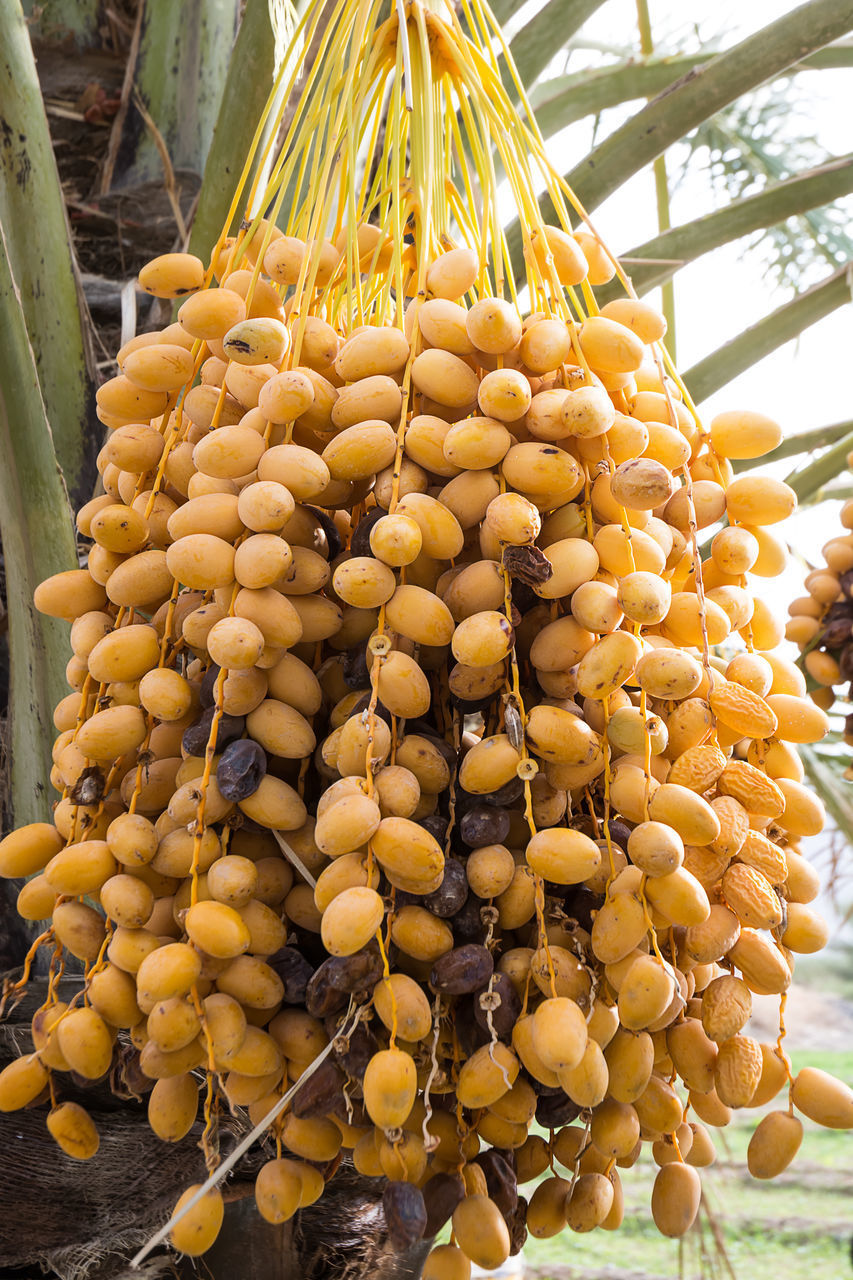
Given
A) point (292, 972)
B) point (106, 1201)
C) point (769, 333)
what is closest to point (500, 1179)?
point (292, 972)

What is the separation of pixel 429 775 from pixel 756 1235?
10.9 feet

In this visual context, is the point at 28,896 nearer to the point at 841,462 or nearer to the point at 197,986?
the point at 197,986

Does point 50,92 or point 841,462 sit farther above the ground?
point 50,92

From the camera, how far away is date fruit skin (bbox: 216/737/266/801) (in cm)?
46

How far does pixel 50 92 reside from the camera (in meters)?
1.08

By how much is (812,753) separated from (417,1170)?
113 cm

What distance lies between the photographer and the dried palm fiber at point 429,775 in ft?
1.44

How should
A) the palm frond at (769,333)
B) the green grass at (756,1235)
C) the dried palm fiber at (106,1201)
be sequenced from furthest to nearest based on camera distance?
the green grass at (756,1235) → the palm frond at (769,333) → the dried palm fiber at (106,1201)

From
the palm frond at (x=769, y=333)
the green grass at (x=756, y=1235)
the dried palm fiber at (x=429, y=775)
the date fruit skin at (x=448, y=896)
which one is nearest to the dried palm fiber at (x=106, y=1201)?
the dried palm fiber at (x=429, y=775)

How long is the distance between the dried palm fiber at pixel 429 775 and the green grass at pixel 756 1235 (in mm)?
2090

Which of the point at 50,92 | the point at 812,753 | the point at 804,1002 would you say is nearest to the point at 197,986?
the point at 50,92

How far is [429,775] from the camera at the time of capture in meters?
0.48

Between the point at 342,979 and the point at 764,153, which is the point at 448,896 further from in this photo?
the point at 764,153

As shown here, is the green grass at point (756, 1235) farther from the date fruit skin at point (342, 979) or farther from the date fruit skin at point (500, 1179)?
the date fruit skin at point (342, 979)
